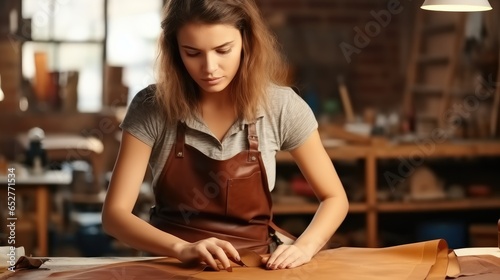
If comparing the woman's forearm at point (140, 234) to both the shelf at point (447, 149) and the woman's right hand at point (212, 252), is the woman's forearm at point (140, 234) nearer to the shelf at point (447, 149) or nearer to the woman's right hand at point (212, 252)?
the woman's right hand at point (212, 252)

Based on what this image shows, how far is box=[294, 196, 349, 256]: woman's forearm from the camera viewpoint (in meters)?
2.14

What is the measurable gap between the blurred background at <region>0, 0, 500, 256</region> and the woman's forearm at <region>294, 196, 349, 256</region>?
2.58m

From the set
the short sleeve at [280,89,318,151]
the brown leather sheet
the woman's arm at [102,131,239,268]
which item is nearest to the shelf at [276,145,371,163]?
the short sleeve at [280,89,318,151]

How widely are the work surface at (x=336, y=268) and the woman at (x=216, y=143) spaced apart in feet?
0.34

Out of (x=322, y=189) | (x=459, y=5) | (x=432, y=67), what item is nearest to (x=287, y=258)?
(x=322, y=189)

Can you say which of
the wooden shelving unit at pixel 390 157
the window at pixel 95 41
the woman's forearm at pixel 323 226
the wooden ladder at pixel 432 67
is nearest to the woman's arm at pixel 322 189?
the woman's forearm at pixel 323 226

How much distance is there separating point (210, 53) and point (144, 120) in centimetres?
27

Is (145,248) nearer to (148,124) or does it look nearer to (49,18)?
(148,124)

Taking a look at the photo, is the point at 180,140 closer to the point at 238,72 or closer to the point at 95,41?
the point at 238,72

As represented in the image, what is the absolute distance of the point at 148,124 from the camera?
89.0 inches

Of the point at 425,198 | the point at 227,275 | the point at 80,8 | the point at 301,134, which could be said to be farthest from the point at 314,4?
the point at 227,275

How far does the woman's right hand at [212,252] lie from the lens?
76.1 inches

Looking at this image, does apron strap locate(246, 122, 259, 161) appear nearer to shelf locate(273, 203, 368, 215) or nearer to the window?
shelf locate(273, 203, 368, 215)

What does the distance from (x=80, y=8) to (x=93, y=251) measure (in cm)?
288
